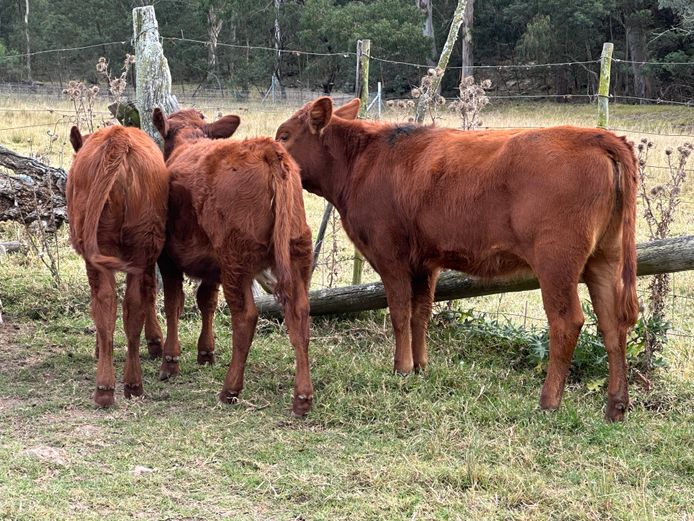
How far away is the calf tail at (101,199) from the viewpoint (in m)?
4.77

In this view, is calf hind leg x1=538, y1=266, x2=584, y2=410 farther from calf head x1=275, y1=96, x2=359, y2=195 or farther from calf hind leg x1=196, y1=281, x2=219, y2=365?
calf hind leg x1=196, y1=281, x2=219, y2=365

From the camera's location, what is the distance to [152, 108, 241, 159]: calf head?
6.11m

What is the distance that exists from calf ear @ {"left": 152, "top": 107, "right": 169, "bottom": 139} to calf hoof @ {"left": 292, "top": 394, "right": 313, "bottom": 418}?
7.74 ft

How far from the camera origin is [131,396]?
5293mm

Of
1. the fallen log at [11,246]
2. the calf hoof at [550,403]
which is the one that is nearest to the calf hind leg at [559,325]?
the calf hoof at [550,403]

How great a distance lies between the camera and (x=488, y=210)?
16.3ft

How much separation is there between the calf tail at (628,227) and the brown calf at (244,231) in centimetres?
188

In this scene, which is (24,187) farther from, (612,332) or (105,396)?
(612,332)

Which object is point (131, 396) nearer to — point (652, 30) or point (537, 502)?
point (537, 502)

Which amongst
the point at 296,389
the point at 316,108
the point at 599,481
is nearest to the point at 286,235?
the point at 296,389

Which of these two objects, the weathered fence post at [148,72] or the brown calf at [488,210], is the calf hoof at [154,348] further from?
the weathered fence post at [148,72]

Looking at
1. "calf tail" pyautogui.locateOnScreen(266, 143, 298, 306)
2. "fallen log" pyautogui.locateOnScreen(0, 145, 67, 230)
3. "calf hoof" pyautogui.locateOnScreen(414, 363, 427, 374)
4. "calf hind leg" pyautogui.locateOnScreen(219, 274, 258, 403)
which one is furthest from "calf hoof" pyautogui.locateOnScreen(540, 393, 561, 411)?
"fallen log" pyautogui.locateOnScreen(0, 145, 67, 230)

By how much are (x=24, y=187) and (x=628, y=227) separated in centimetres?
581

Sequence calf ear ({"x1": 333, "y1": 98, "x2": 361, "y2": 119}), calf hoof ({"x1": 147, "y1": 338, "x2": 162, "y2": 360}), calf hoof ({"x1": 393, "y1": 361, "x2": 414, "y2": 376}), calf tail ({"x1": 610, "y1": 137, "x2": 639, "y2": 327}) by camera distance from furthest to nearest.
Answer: calf ear ({"x1": 333, "y1": 98, "x2": 361, "y2": 119}) < calf hoof ({"x1": 147, "y1": 338, "x2": 162, "y2": 360}) < calf hoof ({"x1": 393, "y1": 361, "x2": 414, "y2": 376}) < calf tail ({"x1": 610, "y1": 137, "x2": 639, "y2": 327})
